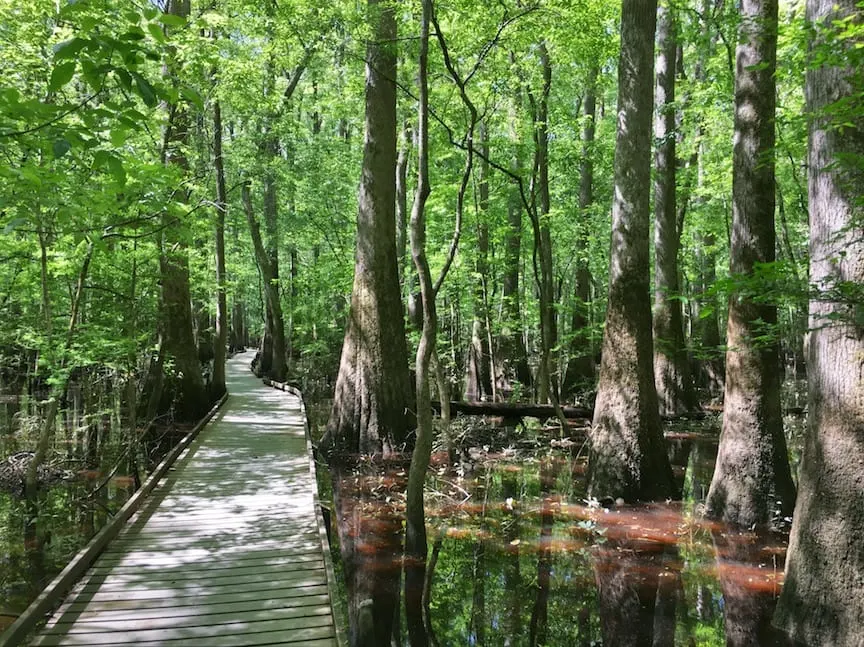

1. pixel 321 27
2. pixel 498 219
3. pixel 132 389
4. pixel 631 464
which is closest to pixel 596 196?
pixel 498 219

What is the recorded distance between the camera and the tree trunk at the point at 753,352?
6.79 metres

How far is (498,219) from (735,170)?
1022 centimetres

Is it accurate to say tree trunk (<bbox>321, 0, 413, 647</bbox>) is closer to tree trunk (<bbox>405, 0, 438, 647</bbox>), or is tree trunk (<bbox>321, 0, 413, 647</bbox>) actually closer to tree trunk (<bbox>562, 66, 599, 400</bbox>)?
tree trunk (<bbox>405, 0, 438, 647</bbox>)

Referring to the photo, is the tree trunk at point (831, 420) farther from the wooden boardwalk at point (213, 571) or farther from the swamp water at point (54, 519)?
the swamp water at point (54, 519)

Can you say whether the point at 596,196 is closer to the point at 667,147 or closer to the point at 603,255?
the point at 603,255

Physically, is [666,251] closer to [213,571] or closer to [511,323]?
[511,323]

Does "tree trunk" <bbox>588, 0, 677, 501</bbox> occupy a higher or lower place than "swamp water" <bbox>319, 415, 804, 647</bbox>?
higher

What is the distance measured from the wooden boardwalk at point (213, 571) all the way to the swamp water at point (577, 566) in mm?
904

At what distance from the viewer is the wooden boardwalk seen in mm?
4258

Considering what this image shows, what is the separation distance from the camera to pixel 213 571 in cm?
527

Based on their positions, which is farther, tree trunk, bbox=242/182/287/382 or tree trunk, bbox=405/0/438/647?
tree trunk, bbox=242/182/287/382

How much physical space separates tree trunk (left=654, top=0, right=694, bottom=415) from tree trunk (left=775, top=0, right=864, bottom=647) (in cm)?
952

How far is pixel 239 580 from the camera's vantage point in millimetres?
5121

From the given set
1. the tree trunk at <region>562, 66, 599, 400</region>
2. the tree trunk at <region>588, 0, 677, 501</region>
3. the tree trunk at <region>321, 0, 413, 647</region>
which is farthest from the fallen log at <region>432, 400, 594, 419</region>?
the tree trunk at <region>562, 66, 599, 400</region>
